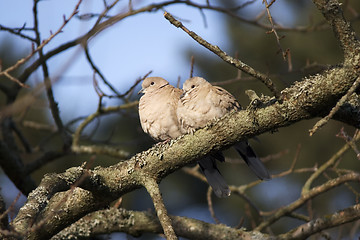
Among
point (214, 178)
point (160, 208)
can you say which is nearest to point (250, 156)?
point (214, 178)

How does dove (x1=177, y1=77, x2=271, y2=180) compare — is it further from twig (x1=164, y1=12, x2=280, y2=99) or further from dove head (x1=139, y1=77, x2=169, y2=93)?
twig (x1=164, y1=12, x2=280, y2=99)

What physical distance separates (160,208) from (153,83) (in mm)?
2397

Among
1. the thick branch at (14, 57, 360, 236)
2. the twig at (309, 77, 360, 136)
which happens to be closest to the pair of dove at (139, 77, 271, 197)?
the thick branch at (14, 57, 360, 236)

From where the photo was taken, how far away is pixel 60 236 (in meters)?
3.53

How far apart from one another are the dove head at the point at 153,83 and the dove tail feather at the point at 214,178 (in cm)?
93

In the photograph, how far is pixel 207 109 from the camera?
3.83m

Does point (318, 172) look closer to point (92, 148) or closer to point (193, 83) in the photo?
point (193, 83)

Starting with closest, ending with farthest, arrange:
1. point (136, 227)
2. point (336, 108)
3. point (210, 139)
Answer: point (336, 108)
point (210, 139)
point (136, 227)

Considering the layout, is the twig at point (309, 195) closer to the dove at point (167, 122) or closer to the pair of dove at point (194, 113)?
the pair of dove at point (194, 113)

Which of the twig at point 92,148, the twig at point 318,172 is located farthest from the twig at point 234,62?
the twig at point 92,148

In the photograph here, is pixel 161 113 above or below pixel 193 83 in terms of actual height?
below

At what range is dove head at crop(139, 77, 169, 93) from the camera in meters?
4.72

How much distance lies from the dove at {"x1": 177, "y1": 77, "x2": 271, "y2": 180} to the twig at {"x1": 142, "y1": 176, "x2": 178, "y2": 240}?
1011 millimetres

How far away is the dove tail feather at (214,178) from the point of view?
13.1 feet
